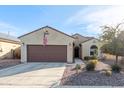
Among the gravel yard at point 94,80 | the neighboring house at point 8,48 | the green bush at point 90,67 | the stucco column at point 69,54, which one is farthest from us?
the neighboring house at point 8,48

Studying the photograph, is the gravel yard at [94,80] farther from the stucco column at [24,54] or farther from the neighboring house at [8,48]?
the neighboring house at [8,48]

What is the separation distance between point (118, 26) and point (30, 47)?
379 inches

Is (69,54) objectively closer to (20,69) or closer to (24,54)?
(24,54)

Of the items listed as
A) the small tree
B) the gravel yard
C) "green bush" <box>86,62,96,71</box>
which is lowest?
the gravel yard

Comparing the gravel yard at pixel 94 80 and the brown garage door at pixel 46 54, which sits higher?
the brown garage door at pixel 46 54

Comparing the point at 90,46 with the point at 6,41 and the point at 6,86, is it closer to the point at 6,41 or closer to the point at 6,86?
the point at 6,41

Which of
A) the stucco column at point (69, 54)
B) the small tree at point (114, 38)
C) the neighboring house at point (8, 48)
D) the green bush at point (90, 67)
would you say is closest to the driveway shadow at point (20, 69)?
the stucco column at point (69, 54)

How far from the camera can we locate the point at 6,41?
85.7ft

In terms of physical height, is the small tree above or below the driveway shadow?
above

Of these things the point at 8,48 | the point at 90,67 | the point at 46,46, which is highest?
the point at 46,46

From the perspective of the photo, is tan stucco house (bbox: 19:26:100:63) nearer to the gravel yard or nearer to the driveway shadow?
the driveway shadow

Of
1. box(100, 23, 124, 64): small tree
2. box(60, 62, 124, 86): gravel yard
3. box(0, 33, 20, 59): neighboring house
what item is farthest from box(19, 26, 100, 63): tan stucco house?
box(60, 62, 124, 86): gravel yard

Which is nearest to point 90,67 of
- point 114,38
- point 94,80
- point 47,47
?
point 94,80

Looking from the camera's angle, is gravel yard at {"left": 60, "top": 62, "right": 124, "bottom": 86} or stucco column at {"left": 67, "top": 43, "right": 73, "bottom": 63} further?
stucco column at {"left": 67, "top": 43, "right": 73, "bottom": 63}
